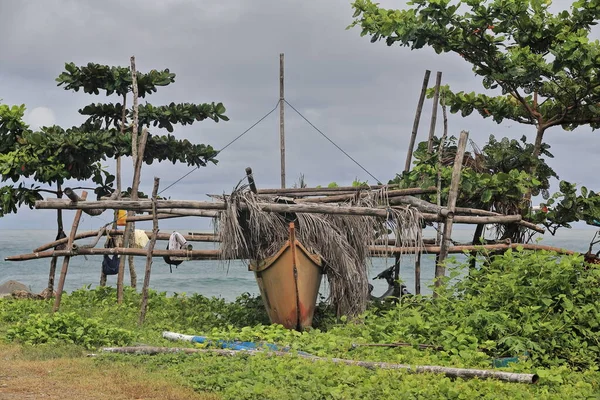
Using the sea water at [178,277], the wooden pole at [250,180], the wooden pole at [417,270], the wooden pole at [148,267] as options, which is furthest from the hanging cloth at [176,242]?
the sea water at [178,277]

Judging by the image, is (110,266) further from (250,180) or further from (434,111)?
(434,111)

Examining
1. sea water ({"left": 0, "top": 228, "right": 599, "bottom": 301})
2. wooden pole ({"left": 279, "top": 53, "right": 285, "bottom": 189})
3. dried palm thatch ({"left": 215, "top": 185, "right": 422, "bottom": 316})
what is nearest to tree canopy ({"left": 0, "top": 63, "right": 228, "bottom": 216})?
wooden pole ({"left": 279, "top": 53, "right": 285, "bottom": 189})

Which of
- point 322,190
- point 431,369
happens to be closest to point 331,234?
point 322,190

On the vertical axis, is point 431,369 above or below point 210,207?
below

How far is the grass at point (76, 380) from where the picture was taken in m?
7.90

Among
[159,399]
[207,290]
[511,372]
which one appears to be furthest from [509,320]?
[207,290]

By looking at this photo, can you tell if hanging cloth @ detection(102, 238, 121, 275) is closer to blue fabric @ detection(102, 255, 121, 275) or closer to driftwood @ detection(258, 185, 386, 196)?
blue fabric @ detection(102, 255, 121, 275)

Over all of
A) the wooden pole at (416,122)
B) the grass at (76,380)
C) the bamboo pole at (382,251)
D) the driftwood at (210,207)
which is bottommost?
the grass at (76,380)

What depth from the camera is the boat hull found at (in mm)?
11789

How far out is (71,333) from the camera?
10570mm

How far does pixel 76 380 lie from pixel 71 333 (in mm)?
2144

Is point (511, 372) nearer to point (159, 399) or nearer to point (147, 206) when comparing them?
point (159, 399)

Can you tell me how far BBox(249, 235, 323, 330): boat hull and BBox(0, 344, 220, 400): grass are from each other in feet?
10.1

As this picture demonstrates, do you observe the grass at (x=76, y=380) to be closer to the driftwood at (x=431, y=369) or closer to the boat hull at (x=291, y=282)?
the driftwood at (x=431, y=369)
